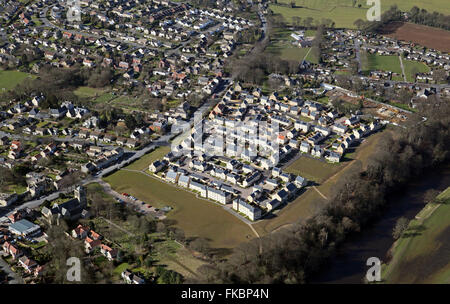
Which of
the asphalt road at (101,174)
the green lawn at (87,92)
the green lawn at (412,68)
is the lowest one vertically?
the asphalt road at (101,174)

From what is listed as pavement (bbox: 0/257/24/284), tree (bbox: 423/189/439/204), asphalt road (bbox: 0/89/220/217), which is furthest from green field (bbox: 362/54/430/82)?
pavement (bbox: 0/257/24/284)

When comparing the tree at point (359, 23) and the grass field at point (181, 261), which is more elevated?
the tree at point (359, 23)

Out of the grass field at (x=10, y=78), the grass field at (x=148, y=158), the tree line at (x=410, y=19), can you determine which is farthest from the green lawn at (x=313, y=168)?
the tree line at (x=410, y=19)

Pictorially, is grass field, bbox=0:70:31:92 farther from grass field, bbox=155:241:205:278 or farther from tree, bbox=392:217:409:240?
tree, bbox=392:217:409:240

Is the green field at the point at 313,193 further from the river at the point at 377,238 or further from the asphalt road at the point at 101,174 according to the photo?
the asphalt road at the point at 101,174

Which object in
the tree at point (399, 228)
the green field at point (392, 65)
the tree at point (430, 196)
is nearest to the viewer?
the tree at point (399, 228)

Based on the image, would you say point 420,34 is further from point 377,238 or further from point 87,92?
point 87,92

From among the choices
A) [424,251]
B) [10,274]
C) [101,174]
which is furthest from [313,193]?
[10,274]

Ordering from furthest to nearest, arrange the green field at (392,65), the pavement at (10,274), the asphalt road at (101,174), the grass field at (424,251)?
1. the green field at (392,65)
2. the asphalt road at (101,174)
3. the grass field at (424,251)
4. the pavement at (10,274)
